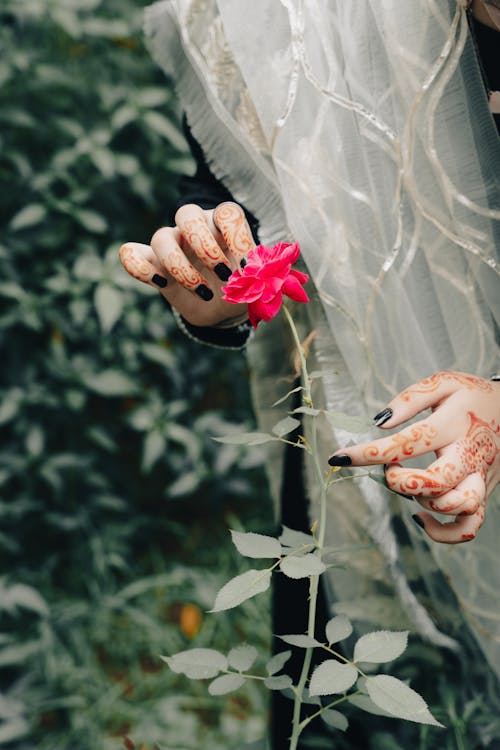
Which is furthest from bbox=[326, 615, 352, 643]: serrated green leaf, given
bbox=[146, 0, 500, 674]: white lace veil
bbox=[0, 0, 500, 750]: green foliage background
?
bbox=[0, 0, 500, 750]: green foliage background

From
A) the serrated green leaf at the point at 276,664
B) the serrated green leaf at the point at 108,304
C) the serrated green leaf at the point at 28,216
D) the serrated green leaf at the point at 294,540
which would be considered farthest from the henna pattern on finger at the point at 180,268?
the serrated green leaf at the point at 28,216

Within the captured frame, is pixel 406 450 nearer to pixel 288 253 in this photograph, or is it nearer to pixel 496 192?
pixel 288 253

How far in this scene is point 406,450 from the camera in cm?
51

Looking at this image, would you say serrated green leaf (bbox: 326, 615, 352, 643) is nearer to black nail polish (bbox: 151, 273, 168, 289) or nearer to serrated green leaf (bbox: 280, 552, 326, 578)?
serrated green leaf (bbox: 280, 552, 326, 578)

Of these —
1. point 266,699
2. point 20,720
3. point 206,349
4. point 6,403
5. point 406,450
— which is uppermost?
point 406,450

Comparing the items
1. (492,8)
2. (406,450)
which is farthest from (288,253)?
(492,8)

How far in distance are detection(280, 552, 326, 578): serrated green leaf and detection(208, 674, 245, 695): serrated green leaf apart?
0.42 ft

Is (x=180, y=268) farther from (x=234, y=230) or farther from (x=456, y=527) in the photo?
(x=456, y=527)

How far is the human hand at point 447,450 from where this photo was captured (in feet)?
→ 1.63

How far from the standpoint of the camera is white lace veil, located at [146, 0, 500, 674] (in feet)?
2.11

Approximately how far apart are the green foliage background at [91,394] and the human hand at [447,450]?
1072 mm

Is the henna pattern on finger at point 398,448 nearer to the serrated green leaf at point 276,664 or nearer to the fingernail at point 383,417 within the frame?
the fingernail at point 383,417

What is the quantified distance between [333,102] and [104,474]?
132 centimetres

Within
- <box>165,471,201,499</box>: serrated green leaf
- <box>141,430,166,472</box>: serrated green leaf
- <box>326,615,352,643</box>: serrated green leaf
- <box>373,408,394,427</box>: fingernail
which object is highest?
<box>373,408,394,427</box>: fingernail
